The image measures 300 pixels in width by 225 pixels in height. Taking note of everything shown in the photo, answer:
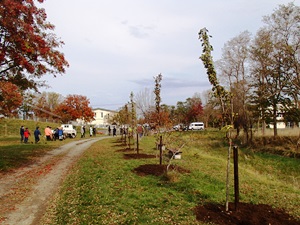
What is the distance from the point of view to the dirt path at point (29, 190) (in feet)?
19.6

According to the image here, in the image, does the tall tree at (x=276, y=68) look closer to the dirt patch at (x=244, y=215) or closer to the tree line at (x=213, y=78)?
the tree line at (x=213, y=78)

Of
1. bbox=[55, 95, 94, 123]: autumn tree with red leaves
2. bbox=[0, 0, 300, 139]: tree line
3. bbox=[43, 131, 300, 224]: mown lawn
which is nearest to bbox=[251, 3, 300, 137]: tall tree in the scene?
bbox=[0, 0, 300, 139]: tree line

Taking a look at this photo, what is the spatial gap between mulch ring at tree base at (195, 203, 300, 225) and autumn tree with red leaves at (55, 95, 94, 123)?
4613 cm

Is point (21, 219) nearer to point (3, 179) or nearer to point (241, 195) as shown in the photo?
point (3, 179)

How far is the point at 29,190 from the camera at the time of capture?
8.00 metres

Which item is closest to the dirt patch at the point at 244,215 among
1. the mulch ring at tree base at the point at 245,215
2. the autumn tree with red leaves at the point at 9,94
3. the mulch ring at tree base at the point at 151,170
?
the mulch ring at tree base at the point at 245,215

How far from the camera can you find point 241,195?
7.34 m

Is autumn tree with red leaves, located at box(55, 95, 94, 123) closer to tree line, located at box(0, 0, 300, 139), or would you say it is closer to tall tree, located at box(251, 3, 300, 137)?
tree line, located at box(0, 0, 300, 139)

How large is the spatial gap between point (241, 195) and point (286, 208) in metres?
1.24

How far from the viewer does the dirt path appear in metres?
5.97

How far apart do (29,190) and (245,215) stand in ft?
20.9

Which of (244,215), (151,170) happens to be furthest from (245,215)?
(151,170)

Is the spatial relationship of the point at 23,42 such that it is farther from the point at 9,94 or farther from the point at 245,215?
the point at 245,215

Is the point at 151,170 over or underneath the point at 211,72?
underneath
